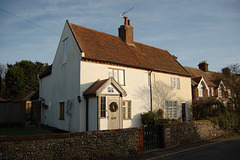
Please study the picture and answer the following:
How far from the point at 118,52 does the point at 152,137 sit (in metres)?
9.87

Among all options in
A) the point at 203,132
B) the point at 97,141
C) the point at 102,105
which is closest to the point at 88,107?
the point at 102,105

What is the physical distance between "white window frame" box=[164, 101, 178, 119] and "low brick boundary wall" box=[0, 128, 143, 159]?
11.5m

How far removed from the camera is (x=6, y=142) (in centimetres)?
622

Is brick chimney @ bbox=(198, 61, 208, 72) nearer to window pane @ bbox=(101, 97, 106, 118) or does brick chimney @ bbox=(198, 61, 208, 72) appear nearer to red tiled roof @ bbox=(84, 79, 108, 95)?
red tiled roof @ bbox=(84, 79, 108, 95)

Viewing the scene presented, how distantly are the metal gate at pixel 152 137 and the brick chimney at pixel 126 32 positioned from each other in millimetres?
12792

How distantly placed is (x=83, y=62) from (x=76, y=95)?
8.81ft

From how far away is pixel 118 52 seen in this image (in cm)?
1764

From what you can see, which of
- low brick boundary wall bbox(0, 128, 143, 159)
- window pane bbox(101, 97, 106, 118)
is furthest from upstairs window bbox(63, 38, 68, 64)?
low brick boundary wall bbox(0, 128, 143, 159)

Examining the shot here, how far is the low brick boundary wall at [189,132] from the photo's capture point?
10.6 meters

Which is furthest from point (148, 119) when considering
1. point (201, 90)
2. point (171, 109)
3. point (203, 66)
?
point (203, 66)

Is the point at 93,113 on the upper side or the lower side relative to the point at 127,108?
lower

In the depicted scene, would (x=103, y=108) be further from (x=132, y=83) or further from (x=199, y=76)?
(x=199, y=76)

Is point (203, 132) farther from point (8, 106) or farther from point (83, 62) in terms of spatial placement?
point (8, 106)

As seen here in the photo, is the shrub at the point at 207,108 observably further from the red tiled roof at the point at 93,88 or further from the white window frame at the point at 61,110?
the white window frame at the point at 61,110
